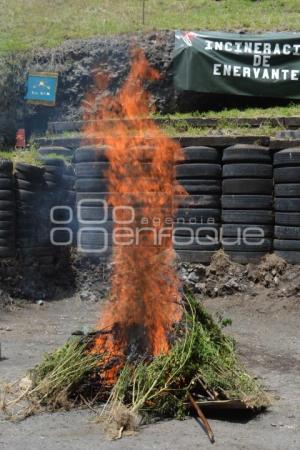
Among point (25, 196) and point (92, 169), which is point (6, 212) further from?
point (92, 169)

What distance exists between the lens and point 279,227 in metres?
11.1

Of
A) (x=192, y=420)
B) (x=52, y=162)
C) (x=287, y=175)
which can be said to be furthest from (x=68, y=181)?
(x=192, y=420)

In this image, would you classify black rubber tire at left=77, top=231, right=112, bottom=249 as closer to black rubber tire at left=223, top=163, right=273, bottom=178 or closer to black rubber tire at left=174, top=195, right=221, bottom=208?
black rubber tire at left=174, top=195, right=221, bottom=208

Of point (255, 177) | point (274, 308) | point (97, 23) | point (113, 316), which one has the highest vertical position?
point (97, 23)

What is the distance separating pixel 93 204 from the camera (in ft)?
39.2

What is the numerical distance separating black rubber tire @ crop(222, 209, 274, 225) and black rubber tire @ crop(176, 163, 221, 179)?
2.23ft

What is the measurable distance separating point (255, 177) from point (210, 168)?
813 mm

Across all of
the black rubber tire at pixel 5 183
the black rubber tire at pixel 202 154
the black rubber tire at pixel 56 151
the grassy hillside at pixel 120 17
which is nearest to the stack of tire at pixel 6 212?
the black rubber tire at pixel 5 183

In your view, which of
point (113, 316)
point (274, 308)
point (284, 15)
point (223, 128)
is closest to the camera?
point (113, 316)

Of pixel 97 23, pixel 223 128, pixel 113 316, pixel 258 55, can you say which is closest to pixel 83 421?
pixel 113 316

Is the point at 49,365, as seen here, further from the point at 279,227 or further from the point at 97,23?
the point at 97,23

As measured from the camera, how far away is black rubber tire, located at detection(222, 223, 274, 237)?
36.8 ft

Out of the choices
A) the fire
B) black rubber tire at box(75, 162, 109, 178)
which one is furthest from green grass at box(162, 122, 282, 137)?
black rubber tire at box(75, 162, 109, 178)

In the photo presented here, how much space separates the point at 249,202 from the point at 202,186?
0.88m
